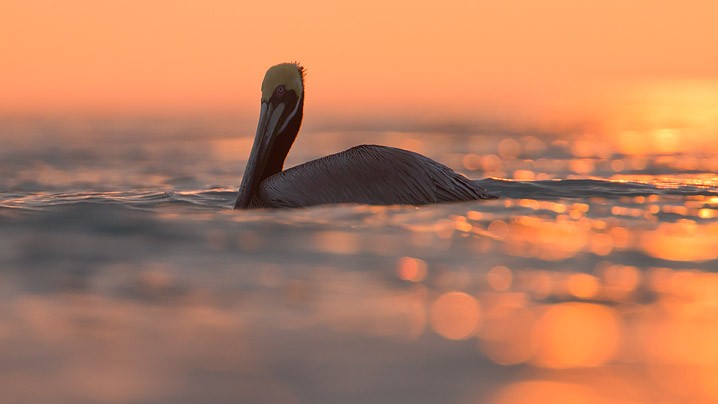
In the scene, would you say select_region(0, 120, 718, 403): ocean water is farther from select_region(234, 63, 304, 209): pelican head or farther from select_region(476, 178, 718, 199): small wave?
select_region(234, 63, 304, 209): pelican head

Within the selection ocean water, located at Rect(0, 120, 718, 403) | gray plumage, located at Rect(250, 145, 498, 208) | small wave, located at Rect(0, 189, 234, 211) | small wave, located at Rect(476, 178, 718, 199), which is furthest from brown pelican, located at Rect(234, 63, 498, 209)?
small wave, located at Rect(476, 178, 718, 199)

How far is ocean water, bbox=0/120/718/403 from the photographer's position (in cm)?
348

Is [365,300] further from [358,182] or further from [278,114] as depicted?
[278,114]

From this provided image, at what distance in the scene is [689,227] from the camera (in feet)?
24.1

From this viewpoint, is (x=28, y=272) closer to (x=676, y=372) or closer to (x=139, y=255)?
(x=139, y=255)

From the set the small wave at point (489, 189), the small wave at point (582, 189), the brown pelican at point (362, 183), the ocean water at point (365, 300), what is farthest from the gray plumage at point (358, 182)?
the small wave at point (582, 189)

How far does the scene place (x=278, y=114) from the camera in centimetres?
927

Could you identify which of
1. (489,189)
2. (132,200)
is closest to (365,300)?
(132,200)

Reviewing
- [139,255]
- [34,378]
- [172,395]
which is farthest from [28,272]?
[172,395]

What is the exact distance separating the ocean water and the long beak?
1.18 feet

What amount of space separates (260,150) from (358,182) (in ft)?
4.31

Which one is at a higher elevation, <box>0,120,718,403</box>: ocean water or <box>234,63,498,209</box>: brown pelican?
<box>234,63,498,209</box>: brown pelican

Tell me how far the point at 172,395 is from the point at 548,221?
477cm

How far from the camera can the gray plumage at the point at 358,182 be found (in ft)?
26.7
